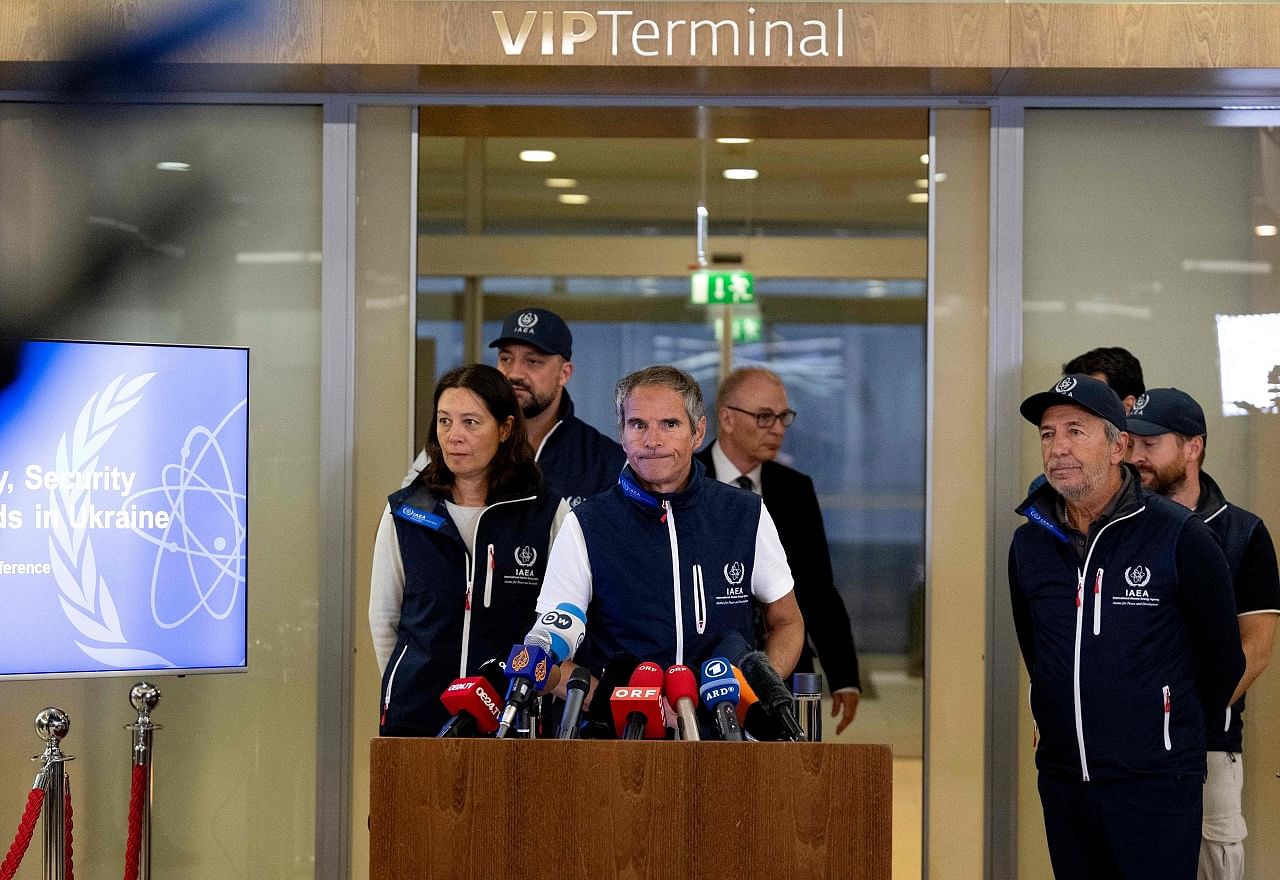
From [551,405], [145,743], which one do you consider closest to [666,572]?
[551,405]

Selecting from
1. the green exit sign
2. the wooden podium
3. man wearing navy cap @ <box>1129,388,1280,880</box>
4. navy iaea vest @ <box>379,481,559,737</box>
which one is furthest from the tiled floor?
the wooden podium

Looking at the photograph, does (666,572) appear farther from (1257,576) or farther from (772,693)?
(1257,576)

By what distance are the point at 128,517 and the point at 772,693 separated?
2279 millimetres

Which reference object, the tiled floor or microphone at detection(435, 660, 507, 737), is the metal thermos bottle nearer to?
microphone at detection(435, 660, 507, 737)

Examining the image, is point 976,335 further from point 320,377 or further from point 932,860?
point 320,377

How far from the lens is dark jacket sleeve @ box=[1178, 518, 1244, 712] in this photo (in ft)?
10.5

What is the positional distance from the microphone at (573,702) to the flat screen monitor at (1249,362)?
284cm

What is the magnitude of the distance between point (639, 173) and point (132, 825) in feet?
19.7

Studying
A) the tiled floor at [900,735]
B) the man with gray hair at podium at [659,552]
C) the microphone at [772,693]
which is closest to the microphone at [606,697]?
the microphone at [772,693]

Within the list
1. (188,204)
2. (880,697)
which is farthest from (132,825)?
(880,697)

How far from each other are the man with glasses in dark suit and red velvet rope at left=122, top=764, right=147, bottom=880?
2.05 metres

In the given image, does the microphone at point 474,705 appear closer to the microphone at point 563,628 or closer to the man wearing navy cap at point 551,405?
the microphone at point 563,628

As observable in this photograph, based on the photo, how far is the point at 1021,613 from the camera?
3.62 meters

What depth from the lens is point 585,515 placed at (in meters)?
2.97
